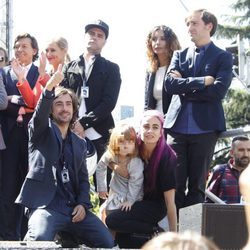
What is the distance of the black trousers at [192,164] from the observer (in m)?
5.85

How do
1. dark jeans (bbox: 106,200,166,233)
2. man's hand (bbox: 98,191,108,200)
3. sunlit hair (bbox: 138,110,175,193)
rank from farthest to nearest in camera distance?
1. man's hand (bbox: 98,191,108,200)
2. sunlit hair (bbox: 138,110,175,193)
3. dark jeans (bbox: 106,200,166,233)

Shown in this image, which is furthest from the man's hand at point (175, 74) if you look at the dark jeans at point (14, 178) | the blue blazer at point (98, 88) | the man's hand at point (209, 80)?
the dark jeans at point (14, 178)

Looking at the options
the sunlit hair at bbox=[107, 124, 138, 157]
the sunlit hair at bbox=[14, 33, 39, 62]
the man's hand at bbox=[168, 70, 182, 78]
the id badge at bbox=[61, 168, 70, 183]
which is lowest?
the id badge at bbox=[61, 168, 70, 183]

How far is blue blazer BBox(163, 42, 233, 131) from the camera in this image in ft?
19.3

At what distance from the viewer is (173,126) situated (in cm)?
598

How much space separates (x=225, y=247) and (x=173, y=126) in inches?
81.7

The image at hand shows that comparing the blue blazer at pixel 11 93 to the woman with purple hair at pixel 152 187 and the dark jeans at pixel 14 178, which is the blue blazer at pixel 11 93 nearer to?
the dark jeans at pixel 14 178

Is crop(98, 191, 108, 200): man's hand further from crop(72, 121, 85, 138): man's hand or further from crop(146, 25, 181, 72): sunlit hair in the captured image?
crop(146, 25, 181, 72): sunlit hair

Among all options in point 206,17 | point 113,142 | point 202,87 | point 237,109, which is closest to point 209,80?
point 202,87

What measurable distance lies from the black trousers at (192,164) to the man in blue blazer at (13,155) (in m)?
1.31

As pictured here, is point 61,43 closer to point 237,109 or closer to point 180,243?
point 180,243

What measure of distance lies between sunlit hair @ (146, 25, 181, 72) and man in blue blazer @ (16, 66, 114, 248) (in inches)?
45.2

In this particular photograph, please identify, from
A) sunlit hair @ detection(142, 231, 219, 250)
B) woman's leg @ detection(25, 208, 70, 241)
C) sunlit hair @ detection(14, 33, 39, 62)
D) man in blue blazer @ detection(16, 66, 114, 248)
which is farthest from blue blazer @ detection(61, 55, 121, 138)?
sunlit hair @ detection(142, 231, 219, 250)

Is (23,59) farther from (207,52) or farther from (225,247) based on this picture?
(225,247)
